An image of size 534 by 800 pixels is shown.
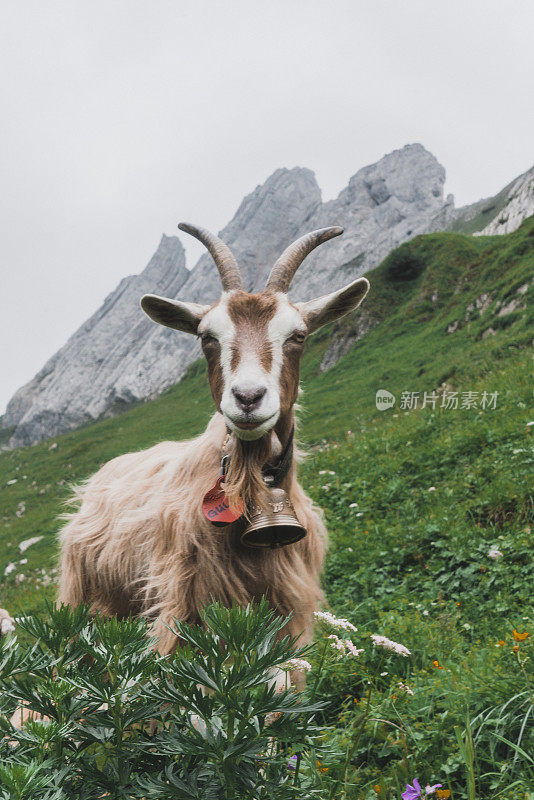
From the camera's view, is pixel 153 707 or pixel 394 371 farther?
pixel 394 371

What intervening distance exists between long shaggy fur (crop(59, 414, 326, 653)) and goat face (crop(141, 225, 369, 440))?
426 millimetres

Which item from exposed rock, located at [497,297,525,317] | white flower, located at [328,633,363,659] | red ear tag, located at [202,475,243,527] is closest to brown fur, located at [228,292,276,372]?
red ear tag, located at [202,475,243,527]

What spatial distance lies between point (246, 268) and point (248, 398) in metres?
125

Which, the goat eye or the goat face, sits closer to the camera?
the goat face

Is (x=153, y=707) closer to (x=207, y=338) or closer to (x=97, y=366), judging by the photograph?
(x=207, y=338)

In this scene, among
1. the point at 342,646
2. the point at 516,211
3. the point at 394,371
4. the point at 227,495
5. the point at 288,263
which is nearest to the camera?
the point at 342,646

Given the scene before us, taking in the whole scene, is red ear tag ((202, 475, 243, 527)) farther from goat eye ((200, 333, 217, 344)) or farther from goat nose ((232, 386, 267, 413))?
goat eye ((200, 333, 217, 344))

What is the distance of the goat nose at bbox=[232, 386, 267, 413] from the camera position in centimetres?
287

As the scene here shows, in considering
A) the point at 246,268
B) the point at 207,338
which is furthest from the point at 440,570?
the point at 246,268

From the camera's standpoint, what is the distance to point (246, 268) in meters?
124

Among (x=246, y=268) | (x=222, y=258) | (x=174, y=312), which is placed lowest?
(x=174, y=312)

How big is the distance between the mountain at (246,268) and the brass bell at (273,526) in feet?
230

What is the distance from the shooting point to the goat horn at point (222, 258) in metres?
3.80

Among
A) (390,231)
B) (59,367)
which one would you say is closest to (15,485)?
(390,231)
